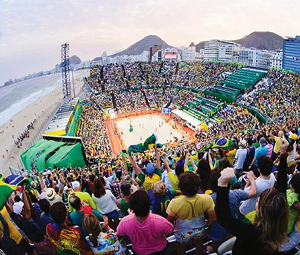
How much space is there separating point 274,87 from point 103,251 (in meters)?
36.6

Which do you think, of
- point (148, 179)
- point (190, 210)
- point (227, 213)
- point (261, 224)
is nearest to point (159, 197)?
point (190, 210)

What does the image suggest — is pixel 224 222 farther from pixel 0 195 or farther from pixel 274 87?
pixel 274 87

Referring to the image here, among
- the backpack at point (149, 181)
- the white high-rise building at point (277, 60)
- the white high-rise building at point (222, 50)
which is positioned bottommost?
the backpack at point (149, 181)

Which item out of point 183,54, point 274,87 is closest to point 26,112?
point 274,87

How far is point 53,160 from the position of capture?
18.4 m

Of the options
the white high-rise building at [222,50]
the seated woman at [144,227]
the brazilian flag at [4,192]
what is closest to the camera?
the seated woman at [144,227]

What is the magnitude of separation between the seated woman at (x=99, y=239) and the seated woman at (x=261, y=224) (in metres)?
1.52

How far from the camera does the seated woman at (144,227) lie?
3.21 meters

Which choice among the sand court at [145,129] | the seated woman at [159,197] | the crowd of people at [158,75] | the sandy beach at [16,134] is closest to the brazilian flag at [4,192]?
the seated woman at [159,197]

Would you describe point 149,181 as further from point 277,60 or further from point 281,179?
point 277,60

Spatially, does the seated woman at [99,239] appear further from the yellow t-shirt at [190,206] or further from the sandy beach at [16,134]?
the sandy beach at [16,134]

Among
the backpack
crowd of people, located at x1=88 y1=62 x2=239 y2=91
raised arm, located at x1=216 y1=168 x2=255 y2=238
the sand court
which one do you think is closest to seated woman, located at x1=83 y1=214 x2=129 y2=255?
raised arm, located at x1=216 y1=168 x2=255 y2=238

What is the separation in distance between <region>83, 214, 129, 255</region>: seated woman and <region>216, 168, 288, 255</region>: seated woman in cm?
152

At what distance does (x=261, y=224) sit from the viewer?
256 centimetres
